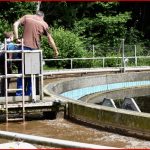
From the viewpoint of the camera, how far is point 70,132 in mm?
7582

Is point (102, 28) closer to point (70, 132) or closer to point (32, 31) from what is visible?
point (32, 31)

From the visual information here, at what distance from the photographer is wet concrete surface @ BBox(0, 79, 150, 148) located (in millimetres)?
6839

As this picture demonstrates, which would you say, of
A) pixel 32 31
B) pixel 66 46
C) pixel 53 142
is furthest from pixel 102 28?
pixel 53 142

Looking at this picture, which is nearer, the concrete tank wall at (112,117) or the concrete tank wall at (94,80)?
the concrete tank wall at (112,117)

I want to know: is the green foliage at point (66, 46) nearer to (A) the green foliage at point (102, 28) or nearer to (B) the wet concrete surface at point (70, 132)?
(A) the green foliage at point (102, 28)

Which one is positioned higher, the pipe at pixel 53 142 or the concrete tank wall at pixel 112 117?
the pipe at pixel 53 142

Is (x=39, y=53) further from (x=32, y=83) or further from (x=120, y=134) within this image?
(x=120, y=134)

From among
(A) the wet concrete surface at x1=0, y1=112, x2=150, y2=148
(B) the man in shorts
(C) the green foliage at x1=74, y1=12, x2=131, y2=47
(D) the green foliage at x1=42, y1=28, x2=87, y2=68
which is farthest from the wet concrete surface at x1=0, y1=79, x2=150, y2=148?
(C) the green foliage at x1=74, y1=12, x2=131, y2=47

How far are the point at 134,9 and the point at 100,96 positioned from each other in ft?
97.4

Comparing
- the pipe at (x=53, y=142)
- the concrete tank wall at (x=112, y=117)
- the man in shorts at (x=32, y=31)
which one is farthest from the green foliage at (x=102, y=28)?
the pipe at (x=53, y=142)

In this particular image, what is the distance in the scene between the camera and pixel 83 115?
834cm

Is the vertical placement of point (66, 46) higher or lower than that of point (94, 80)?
higher

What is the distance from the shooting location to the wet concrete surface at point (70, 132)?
22.4ft

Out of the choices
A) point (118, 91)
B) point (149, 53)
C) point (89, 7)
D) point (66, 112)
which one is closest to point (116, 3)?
point (89, 7)
